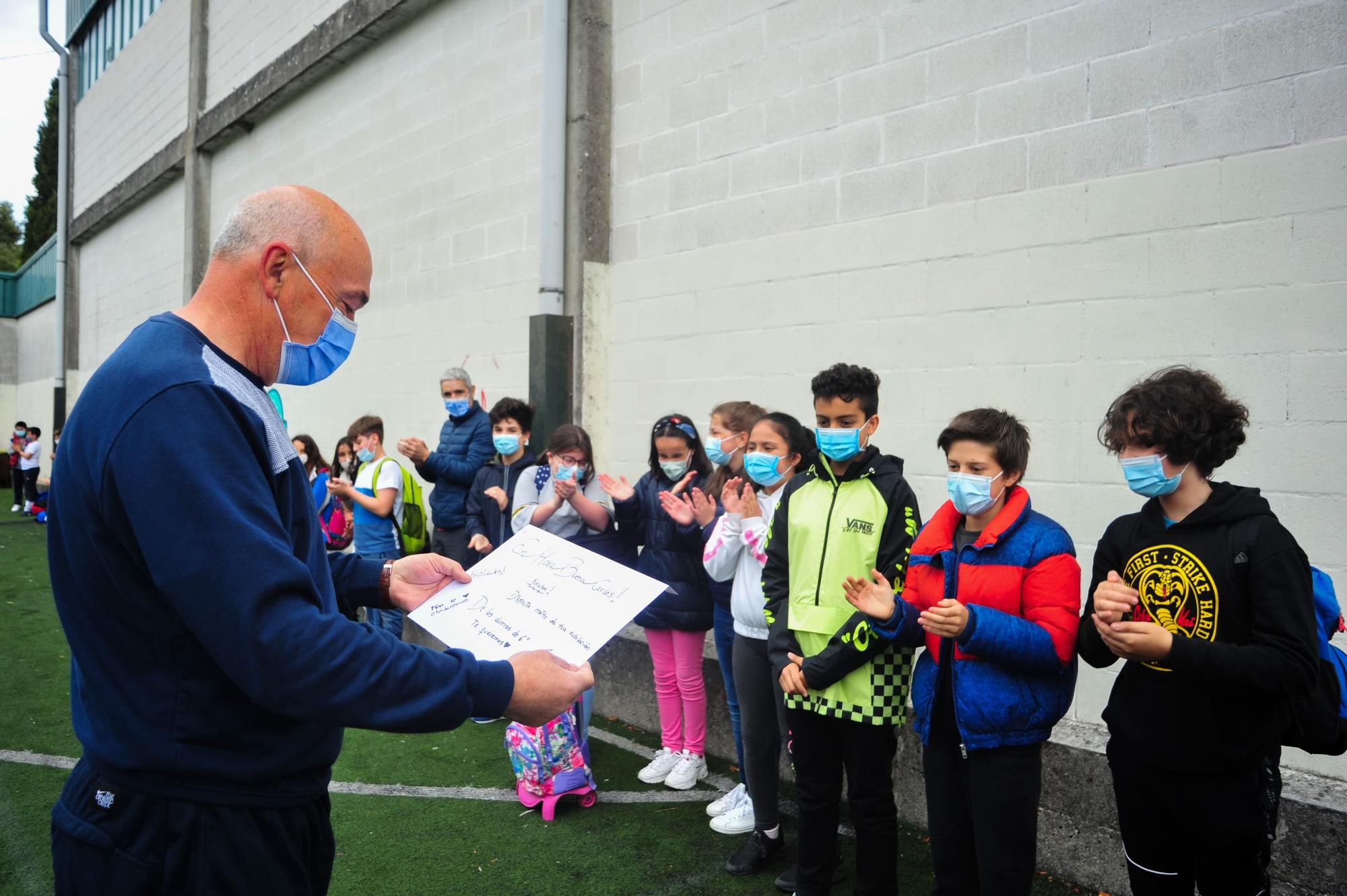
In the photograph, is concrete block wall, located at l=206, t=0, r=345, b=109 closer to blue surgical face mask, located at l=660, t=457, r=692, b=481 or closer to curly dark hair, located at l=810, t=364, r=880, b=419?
blue surgical face mask, located at l=660, t=457, r=692, b=481

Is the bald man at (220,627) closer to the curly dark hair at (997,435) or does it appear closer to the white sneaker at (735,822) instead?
the curly dark hair at (997,435)

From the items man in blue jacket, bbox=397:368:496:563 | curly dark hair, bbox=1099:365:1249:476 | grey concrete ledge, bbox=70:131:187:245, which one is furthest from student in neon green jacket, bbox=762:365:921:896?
grey concrete ledge, bbox=70:131:187:245

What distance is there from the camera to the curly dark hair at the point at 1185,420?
252 cm

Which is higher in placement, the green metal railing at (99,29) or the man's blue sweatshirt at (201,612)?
the green metal railing at (99,29)

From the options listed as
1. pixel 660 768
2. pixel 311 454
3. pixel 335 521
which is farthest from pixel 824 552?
pixel 311 454

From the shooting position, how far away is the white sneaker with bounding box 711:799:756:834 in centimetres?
403

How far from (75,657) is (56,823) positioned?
11.3 inches

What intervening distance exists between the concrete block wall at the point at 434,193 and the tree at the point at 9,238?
4006 centimetres

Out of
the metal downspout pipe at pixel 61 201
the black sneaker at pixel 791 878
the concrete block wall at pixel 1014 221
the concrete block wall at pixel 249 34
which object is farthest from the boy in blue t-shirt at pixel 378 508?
the metal downspout pipe at pixel 61 201

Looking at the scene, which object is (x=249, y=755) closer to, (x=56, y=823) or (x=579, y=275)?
(x=56, y=823)

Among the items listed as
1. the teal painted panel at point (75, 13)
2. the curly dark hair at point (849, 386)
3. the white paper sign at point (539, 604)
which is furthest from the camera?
the teal painted panel at point (75, 13)

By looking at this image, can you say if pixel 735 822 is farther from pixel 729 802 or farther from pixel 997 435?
pixel 997 435

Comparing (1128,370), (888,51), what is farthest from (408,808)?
(888,51)

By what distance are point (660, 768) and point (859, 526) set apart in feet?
6.74
